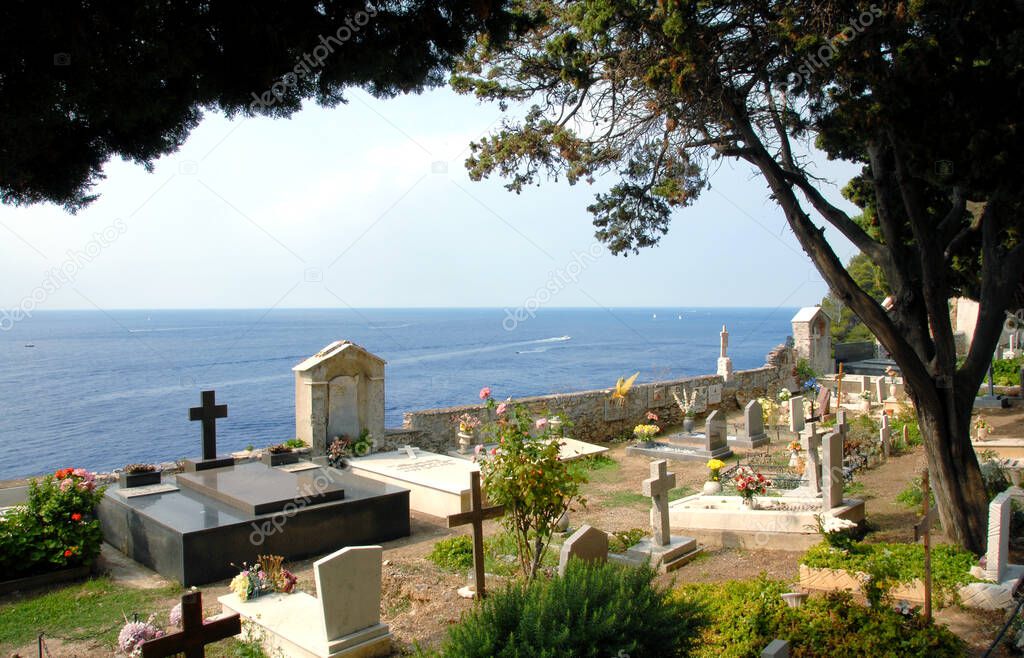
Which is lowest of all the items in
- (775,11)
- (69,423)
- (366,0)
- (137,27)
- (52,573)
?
(69,423)

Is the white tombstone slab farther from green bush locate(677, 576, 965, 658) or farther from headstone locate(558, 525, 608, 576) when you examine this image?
green bush locate(677, 576, 965, 658)

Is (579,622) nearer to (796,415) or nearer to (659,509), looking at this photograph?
(659,509)

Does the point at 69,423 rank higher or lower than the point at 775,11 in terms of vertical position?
lower

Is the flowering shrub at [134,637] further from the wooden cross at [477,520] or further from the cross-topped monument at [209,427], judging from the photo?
the cross-topped monument at [209,427]

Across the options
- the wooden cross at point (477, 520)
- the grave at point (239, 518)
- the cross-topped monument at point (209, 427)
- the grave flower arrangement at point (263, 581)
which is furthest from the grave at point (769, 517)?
the cross-topped monument at point (209, 427)

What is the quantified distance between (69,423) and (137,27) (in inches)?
1786

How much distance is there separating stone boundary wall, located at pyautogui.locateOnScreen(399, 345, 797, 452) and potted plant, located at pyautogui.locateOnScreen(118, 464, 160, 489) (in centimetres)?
365

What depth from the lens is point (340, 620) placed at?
5.84m

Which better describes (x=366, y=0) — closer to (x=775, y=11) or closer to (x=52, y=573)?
(x=775, y=11)

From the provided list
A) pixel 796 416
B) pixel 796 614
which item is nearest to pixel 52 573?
pixel 796 614

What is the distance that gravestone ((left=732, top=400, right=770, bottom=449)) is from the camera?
568 inches

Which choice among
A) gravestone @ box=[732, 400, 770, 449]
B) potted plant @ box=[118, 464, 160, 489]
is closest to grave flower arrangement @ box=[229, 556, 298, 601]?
potted plant @ box=[118, 464, 160, 489]

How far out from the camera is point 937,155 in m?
6.57

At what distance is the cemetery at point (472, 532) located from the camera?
592 cm
